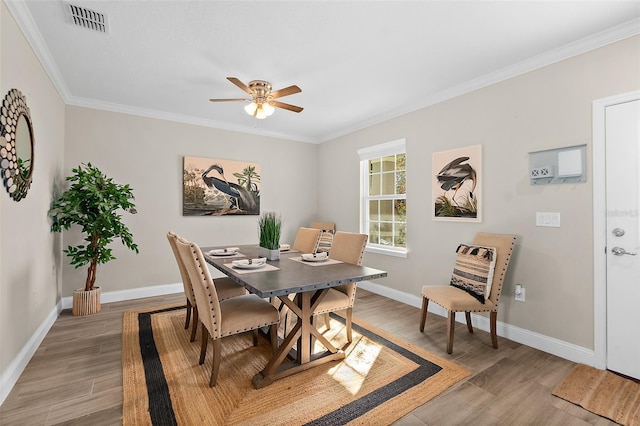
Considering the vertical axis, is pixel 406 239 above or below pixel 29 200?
below

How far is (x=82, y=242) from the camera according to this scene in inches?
147

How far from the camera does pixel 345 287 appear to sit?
2.74 m

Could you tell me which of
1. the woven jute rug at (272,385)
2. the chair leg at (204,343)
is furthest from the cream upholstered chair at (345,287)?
the chair leg at (204,343)

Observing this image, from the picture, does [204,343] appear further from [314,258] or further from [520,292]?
[520,292]

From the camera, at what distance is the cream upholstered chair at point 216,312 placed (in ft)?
6.41

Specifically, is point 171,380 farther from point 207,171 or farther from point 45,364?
point 207,171

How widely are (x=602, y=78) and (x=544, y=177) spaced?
818 millimetres

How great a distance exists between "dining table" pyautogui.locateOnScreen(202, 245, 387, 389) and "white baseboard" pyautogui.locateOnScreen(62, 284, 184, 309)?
216 cm

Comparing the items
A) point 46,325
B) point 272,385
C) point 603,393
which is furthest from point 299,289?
point 46,325

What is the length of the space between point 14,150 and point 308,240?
2.58 metres

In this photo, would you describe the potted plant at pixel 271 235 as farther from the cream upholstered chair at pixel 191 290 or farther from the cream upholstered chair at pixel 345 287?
the cream upholstered chair at pixel 345 287

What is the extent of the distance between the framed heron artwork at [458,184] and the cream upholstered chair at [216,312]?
226cm

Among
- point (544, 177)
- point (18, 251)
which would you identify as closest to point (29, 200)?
point (18, 251)

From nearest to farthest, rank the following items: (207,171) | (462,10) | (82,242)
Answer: (462,10) → (82,242) → (207,171)
